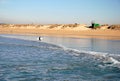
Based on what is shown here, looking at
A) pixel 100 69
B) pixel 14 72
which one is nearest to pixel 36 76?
pixel 14 72

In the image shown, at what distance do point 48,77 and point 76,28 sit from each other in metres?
61.2

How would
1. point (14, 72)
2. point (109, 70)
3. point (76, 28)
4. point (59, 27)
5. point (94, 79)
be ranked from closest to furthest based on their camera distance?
point (94, 79), point (14, 72), point (109, 70), point (76, 28), point (59, 27)

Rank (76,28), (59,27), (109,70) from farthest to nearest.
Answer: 1. (59,27)
2. (76,28)
3. (109,70)

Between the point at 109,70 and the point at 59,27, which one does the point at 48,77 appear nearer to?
the point at 109,70

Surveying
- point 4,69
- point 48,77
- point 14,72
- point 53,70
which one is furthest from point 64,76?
point 4,69

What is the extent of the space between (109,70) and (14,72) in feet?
13.3

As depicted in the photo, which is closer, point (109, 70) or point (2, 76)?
point (2, 76)

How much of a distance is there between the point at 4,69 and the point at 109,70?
450cm

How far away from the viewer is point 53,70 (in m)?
10.8

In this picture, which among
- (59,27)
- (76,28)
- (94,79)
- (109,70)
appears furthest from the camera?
(59,27)

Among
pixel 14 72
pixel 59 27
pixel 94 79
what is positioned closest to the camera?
pixel 94 79

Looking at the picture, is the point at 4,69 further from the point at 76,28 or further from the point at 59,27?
the point at 59,27

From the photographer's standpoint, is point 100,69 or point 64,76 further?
point 100,69

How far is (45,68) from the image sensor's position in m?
11.3
